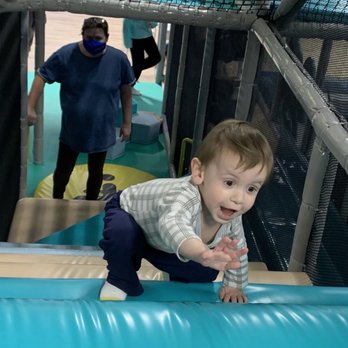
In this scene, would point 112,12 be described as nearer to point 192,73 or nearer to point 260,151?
point 192,73

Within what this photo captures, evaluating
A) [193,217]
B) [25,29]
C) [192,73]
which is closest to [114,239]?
[193,217]

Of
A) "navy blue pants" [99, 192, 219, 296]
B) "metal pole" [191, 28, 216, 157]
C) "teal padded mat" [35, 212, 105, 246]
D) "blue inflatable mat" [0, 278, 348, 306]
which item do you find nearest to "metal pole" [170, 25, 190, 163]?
"metal pole" [191, 28, 216, 157]

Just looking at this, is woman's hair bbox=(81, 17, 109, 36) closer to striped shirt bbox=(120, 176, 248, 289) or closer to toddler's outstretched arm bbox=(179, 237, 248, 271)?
striped shirt bbox=(120, 176, 248, 289)

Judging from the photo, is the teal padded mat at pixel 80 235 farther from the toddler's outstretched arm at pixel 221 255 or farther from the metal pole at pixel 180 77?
the toddler's outstretched arm at pixel 221 255

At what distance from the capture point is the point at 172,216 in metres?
1.30

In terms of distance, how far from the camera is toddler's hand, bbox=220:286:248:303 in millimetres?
1426

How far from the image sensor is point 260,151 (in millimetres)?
1276

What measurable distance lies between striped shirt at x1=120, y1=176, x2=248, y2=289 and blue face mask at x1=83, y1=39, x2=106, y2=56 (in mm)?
1186

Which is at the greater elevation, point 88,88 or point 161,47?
A: point 88,88

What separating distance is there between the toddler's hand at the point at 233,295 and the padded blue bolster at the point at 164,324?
7.7 inches

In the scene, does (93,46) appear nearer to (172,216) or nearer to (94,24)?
(94,24)

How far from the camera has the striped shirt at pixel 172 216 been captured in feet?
4.22

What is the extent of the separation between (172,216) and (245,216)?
4.35ft

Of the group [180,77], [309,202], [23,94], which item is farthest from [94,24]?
[309,202]
